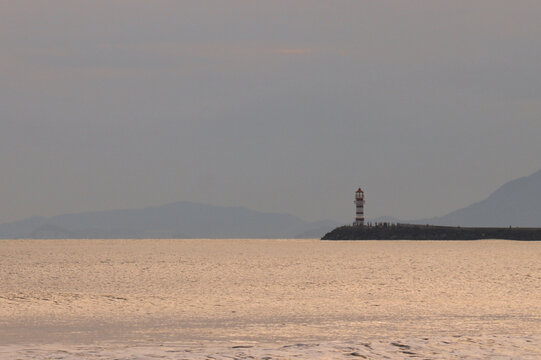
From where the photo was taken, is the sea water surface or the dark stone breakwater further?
→ the dark stone breakwater

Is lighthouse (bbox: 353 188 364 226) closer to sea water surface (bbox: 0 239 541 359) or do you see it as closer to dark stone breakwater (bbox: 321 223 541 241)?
dark stone breakwater (bbox: 321 223 541 241)

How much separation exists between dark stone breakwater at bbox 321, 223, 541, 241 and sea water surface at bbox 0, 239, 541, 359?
24976mm

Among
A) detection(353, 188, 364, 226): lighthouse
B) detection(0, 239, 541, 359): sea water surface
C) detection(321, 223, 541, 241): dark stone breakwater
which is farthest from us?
detection(353, 188, 364, 226): lighthouse

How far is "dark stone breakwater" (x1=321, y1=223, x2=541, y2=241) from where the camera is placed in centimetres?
5803

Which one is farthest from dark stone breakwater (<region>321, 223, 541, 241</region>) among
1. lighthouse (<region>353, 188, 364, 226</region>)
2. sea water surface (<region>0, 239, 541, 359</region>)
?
sea water surface (<region>0, 239, 541, 359</region>)

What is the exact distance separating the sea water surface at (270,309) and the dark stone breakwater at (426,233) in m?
25.0

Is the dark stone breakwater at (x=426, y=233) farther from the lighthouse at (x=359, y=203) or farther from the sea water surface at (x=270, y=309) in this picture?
the sea water surface at (x=270, y=309)

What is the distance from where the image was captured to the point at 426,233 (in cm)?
6394

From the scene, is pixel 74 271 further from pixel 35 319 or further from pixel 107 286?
pixel 35 319

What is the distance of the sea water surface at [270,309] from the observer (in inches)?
512

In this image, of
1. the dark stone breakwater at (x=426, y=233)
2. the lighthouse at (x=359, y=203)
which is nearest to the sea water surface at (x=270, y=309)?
the dark stone breakwater at (x=426, y=233)

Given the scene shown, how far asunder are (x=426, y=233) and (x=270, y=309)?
46.7 metres

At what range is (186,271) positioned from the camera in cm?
2952

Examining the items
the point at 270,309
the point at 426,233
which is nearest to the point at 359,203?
the point at 426,233
